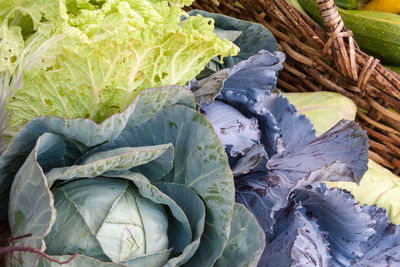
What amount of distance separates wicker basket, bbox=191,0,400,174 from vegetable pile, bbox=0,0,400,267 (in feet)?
1.14

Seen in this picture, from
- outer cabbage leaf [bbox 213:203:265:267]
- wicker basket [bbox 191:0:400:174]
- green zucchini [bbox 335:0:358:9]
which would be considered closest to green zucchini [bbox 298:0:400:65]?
green zucchini [bbox 335:0:358:9]

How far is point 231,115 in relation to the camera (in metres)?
0.87

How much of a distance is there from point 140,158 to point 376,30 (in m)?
0.99

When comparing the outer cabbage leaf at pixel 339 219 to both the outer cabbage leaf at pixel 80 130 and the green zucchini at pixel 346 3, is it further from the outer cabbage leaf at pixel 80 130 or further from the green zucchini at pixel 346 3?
the green zucchini at pixel 346 3

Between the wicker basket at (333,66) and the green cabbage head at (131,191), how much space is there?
0.53m

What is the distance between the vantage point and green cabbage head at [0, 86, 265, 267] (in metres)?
0.66

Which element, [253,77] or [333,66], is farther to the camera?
[333,66]

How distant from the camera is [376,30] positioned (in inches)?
53.1

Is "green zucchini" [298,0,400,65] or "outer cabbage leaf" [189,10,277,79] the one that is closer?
"outer cabbage leaf" [189,10,277,79]

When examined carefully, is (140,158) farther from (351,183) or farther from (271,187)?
(351,183)

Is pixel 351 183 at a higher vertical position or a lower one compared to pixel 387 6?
lower

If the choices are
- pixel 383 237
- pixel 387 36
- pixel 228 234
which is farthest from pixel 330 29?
pixel 228 234

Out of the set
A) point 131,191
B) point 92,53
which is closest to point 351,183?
point 131,191

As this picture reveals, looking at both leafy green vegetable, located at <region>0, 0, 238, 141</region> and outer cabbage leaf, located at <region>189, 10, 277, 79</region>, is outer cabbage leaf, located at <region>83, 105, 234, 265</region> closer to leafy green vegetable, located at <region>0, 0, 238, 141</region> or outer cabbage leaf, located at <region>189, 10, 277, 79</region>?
leafy green vegetable, located at <region>0, 0, 238, 141</region>
